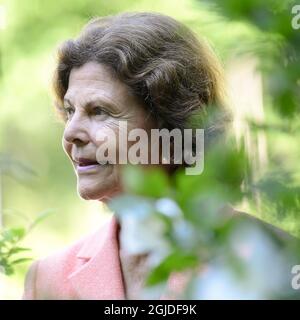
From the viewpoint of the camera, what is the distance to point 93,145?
155cm

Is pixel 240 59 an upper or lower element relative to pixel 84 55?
lower

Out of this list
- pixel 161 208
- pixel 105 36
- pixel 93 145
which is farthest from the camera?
pixel 105 36

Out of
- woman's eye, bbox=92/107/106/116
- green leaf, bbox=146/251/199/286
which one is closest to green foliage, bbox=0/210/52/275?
woman's eye, bbox=92/107/106/116

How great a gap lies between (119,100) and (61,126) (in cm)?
144

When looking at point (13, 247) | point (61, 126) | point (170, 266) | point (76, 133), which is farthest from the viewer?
point (61, 126)

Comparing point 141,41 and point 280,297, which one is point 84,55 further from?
point 280,297

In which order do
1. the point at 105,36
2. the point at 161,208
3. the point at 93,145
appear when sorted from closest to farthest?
1. the point at 161,208
2. the point at 93,145
3. the point at 105,36

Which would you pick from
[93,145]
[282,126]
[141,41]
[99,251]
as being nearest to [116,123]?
[93,145]

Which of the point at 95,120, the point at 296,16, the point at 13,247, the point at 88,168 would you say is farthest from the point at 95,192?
the point at 296,16

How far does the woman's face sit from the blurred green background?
15cm

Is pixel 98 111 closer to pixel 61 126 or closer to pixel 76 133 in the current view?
pixel 76 133

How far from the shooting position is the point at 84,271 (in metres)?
1.64

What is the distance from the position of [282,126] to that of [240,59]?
0.05m

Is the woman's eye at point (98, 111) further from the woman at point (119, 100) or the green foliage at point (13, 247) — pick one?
the green foliage at point (13, 247)
